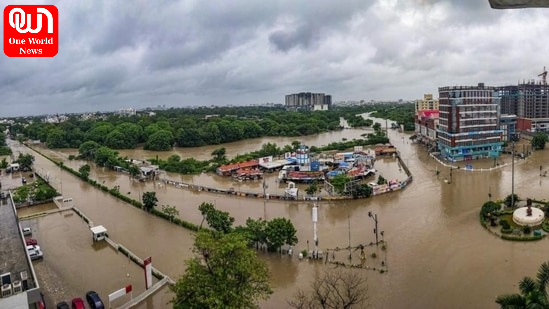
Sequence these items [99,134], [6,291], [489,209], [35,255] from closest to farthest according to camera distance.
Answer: [6,291] → [35,255] → [489,209] → [99,134]

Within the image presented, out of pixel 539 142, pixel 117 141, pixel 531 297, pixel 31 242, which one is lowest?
pixel 31 242

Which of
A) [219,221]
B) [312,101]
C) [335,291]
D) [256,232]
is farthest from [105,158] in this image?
[312,101]

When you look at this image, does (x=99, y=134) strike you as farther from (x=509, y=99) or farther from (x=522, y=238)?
(x=509, y=99)

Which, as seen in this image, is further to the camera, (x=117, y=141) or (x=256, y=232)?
(x=117, y=141)

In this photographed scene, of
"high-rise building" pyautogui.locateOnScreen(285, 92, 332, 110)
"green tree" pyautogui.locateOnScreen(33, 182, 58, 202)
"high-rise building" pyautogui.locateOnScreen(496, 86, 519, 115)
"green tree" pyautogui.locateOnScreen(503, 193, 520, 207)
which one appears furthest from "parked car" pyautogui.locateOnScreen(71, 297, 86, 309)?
"high-rise building" pyautogui.locateOnScreen(285, 92, 332, 110)

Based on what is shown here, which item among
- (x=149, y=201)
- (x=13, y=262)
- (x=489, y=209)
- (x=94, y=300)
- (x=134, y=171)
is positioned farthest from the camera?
(x=134, y=171)

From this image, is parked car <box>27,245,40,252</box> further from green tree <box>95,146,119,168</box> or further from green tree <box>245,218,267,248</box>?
green tree <box>95,146,119,168</box>

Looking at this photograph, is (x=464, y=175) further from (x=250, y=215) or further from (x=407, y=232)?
(x=250, y=215)

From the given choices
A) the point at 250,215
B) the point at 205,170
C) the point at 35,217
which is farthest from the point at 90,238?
the point at 205,170
